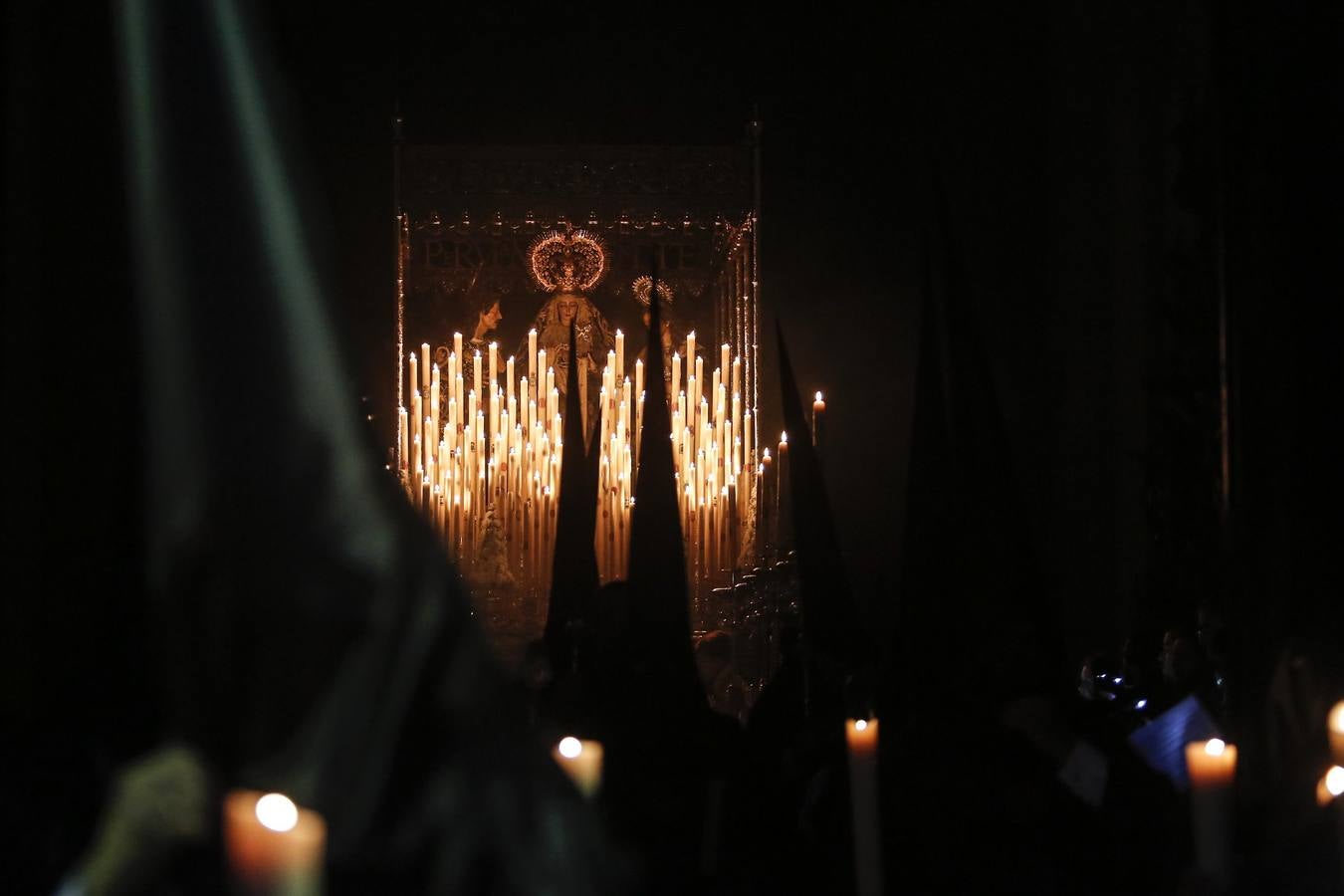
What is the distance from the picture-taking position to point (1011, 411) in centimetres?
854

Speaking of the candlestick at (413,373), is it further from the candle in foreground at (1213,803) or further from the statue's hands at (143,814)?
the statue's hands at (143,814)

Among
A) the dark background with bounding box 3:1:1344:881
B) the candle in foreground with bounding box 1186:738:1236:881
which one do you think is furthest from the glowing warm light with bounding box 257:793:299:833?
the dark background with bounding box 3:1:1344:881

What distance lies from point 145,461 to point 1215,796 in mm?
1462

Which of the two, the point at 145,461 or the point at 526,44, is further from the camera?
the point at 526,44

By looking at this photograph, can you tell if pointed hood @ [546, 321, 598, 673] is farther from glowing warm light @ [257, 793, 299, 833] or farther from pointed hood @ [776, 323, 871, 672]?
glowing warm light @ [257, 793, 299, 833]

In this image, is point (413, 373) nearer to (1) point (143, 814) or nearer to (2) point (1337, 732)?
(2) point (1337, 732)

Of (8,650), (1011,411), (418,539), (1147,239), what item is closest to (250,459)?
(418,539)

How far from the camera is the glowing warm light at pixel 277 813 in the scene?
2.83 ft

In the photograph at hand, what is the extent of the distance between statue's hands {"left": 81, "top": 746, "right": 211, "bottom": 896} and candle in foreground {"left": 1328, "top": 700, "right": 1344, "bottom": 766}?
130 cm

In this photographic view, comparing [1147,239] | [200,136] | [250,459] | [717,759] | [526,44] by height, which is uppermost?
[526,44]

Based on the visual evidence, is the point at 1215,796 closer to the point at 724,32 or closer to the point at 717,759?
the point at 717,759

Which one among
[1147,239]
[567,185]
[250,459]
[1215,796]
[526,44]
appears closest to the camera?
[250,459]

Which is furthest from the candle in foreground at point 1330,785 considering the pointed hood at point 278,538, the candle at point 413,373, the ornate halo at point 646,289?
the ornate halo at point 646,289

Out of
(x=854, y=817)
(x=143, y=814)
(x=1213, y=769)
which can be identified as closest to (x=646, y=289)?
(x=854, y=817)
